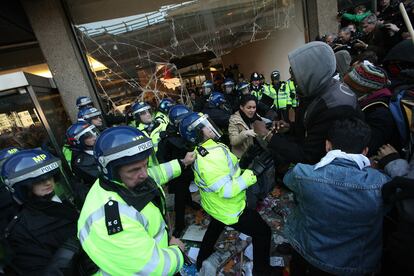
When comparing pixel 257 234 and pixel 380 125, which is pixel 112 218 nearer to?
pixel 257 234

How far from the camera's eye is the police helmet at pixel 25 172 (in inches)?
64.8

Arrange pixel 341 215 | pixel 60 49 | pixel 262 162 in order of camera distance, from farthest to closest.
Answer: pixel 60 49 < pixel 262 162 < pixel 341 215

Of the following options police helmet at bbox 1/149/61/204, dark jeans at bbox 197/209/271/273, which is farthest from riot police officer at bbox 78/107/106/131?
dark jeans at bbox 197/209/271/273

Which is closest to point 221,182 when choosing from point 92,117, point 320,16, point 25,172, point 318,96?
point 318,96

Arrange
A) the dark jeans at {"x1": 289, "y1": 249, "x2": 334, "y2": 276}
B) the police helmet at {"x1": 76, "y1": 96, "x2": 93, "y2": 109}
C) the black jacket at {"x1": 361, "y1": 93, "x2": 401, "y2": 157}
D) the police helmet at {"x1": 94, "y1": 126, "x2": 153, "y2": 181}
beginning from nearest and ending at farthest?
1. the police helmet at {"x1": 94, "y1": 126, "x2": 153, "y2": 181}
2. the dark jeans at {"x1": 289, "y1": 249, "x2": 334, "y2": 276}
3. the black jacket at {"x1": 361, "y1": 93, "x2": 401, "y2": 157}
4. the police helmet at {"x1": 76, "y1": 96, "x2": 93, "y2": 109}

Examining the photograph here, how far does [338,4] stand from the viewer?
6.95m

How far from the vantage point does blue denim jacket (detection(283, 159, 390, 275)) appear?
144 cm

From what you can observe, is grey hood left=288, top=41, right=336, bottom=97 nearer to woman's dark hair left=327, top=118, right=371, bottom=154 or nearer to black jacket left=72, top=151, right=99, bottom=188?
woman's dark hair left=327, top=118, right=371, bottom=154

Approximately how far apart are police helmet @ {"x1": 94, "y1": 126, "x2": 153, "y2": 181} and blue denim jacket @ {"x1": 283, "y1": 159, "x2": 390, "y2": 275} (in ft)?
3.44

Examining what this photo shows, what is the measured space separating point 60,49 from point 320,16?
6628mm

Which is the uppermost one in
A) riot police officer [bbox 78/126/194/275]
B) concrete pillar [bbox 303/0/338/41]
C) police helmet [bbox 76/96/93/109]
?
concrete pillar [bbox 303/0/338/41]

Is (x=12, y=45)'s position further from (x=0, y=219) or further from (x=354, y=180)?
(x=354, y=180)

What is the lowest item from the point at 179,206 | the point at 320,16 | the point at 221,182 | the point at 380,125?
the point at 179,206

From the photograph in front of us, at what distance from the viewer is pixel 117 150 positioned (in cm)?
136
